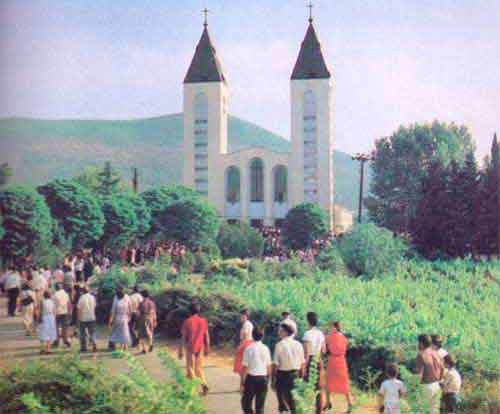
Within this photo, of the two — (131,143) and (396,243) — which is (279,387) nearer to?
(396,243)

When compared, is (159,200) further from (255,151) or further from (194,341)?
(194,341)

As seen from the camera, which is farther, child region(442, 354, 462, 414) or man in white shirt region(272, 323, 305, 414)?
child region(442, 354, 462, 414)

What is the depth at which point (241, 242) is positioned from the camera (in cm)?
3381

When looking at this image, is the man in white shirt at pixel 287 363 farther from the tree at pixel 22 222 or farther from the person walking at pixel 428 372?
the tree at pixel 22 222

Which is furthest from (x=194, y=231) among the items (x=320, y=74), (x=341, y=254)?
(x=320, y=74)

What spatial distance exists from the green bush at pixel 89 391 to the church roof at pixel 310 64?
1983 inches

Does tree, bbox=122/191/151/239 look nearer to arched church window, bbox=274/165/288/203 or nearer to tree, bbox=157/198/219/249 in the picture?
tree, bbox=157/198/219/249

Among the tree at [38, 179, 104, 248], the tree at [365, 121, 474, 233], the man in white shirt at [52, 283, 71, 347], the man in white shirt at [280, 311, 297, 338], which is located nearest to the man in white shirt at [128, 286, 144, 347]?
the man in white shirt at [52, 283, 71, 347]

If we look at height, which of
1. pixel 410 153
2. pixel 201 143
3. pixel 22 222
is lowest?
pixel 22 222

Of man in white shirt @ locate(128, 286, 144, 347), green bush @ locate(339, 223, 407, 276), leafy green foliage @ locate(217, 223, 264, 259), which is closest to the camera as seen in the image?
man in white shirt @ locate(128, 286, 144, 347)

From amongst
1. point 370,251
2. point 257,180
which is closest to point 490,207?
point 370,251

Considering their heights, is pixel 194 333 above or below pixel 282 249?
below

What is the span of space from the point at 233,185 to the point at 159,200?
1906 cm

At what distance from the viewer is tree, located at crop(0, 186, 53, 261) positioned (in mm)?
17344
